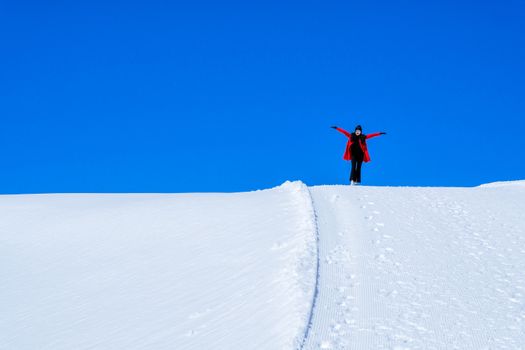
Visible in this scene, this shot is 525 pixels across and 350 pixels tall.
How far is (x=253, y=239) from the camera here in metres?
9.06

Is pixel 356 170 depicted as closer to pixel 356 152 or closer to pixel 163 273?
pixel 356 152

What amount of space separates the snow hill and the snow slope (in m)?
0.03

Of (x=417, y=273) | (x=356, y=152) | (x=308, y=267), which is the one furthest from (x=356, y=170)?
(x=308, y=267)

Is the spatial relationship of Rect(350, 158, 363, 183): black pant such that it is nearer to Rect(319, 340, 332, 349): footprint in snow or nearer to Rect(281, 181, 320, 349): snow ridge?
Rect(281, 181, 320, 349): snow ridge

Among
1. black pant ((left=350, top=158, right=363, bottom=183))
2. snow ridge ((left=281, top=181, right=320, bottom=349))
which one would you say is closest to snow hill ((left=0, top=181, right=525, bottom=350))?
snow ridge ((left=281, top=181, right=320, bottom=349))

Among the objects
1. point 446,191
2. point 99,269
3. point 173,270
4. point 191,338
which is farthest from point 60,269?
point 446,191

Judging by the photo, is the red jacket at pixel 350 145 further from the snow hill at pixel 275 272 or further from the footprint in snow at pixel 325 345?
the footprint in snow at pixel 325 345

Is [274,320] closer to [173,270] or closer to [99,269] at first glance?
[173,270]

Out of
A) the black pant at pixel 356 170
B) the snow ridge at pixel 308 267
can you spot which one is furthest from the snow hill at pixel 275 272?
the black pant at pixel 356 170

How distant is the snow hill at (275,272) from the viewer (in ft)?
19.9

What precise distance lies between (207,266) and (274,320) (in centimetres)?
248

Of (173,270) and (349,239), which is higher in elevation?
(349,239)

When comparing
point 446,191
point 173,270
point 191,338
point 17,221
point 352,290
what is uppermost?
point 446,191

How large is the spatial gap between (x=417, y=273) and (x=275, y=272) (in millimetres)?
1776
